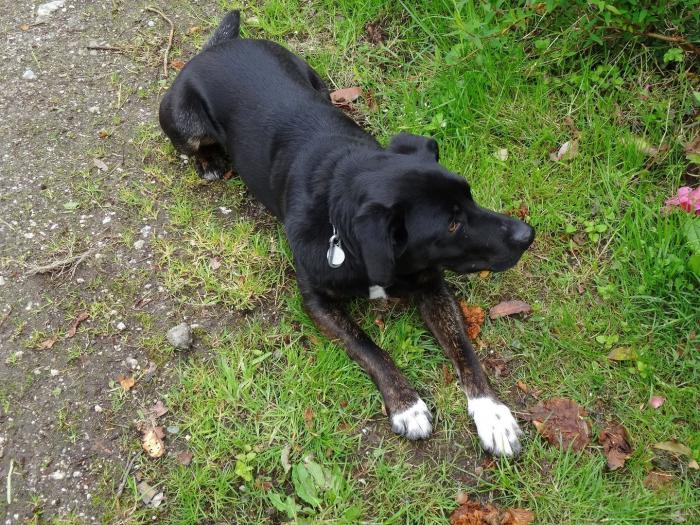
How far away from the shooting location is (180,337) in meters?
3.54

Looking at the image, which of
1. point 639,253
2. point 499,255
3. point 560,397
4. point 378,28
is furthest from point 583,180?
point 378,28

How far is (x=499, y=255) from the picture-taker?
307 centimetres

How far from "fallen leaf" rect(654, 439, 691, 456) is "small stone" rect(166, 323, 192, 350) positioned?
8.15 feet

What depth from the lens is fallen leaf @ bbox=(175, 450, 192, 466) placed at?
317cm

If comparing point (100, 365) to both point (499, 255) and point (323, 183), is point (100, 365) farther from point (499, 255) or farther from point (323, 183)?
point (499, 255)

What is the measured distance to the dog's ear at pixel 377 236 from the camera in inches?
108

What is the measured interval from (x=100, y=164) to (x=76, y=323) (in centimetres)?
129

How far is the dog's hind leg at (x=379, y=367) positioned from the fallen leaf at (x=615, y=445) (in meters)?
0.84

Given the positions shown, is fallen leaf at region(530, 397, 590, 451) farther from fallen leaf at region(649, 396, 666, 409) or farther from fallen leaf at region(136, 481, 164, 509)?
fallen leaf at region(136, 481, 164, 509)

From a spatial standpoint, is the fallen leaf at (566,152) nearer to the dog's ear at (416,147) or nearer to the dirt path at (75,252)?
the dog's ear at (416,147)

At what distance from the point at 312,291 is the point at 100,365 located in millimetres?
1276

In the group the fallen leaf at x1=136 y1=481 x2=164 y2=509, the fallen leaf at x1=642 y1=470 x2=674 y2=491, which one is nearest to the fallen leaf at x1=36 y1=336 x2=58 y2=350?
the fallen leaf at x1=136 y1=481 x2=164 y2=509

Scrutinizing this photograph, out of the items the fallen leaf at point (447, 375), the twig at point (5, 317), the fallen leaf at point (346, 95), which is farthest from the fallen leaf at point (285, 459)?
the fallen leaf at point (346, 95)

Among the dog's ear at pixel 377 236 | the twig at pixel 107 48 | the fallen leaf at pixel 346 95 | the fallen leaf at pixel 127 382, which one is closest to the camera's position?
the dog's ear at pixel 377 236
